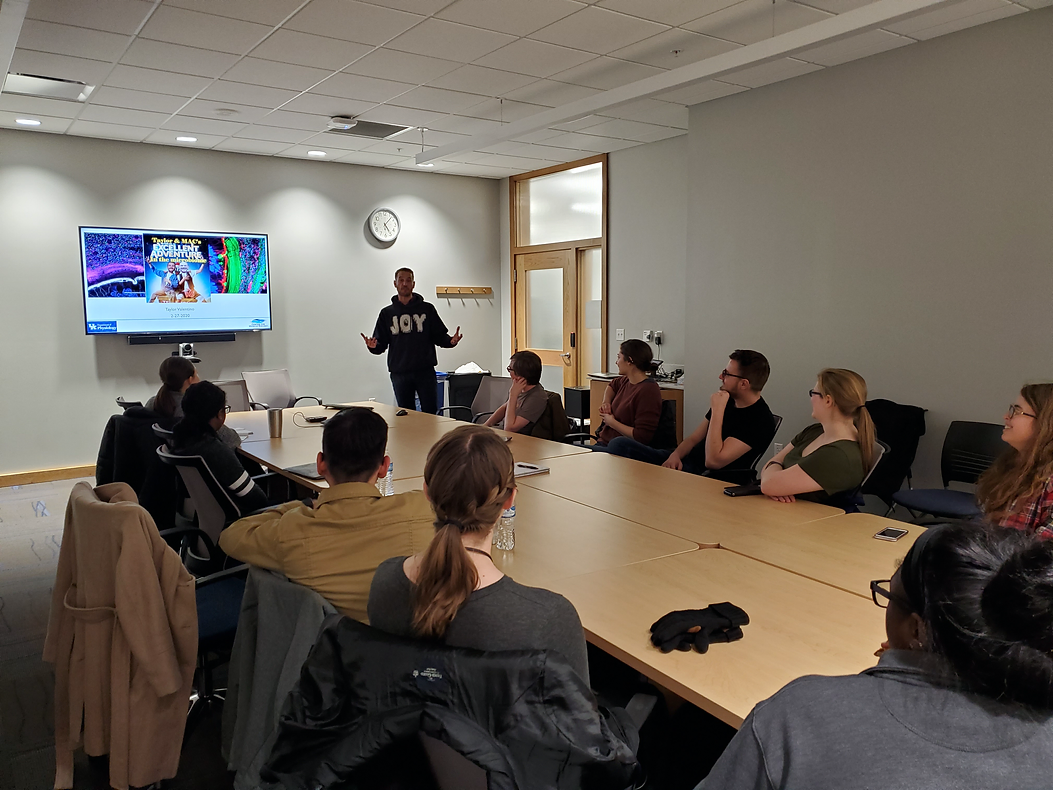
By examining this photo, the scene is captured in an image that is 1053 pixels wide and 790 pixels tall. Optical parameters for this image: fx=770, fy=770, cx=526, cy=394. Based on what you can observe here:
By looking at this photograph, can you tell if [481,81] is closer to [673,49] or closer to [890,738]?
[673,49]

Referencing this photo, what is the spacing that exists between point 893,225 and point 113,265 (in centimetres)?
633

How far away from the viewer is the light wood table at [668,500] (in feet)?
8.50

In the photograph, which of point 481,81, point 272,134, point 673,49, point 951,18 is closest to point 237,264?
point 272,134

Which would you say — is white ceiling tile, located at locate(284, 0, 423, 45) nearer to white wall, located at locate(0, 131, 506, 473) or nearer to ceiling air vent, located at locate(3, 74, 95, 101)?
ceiling air vent, located at locate(3, 74, 95, 101)

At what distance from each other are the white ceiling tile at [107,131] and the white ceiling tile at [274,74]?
185 cm

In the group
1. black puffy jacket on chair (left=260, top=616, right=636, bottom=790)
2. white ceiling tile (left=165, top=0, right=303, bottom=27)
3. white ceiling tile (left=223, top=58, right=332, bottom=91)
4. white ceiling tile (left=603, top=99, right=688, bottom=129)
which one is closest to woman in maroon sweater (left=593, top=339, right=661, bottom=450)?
white ceiling tile (left=603, top=99, right=688, bottom=129)

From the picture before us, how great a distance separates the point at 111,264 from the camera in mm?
6859

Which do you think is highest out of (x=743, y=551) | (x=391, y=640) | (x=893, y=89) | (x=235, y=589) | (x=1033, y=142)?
(x=893, y=89)

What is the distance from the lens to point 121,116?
19.9 ft

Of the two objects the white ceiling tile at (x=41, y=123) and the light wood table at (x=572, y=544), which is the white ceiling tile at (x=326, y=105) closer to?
the white ceiling tile at (x=41, y=123)

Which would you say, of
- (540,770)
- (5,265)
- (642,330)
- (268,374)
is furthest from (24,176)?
(540,770)

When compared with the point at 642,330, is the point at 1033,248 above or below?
above

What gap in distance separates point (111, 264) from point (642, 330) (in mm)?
4910

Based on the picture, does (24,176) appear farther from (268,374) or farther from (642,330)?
(642,330)
